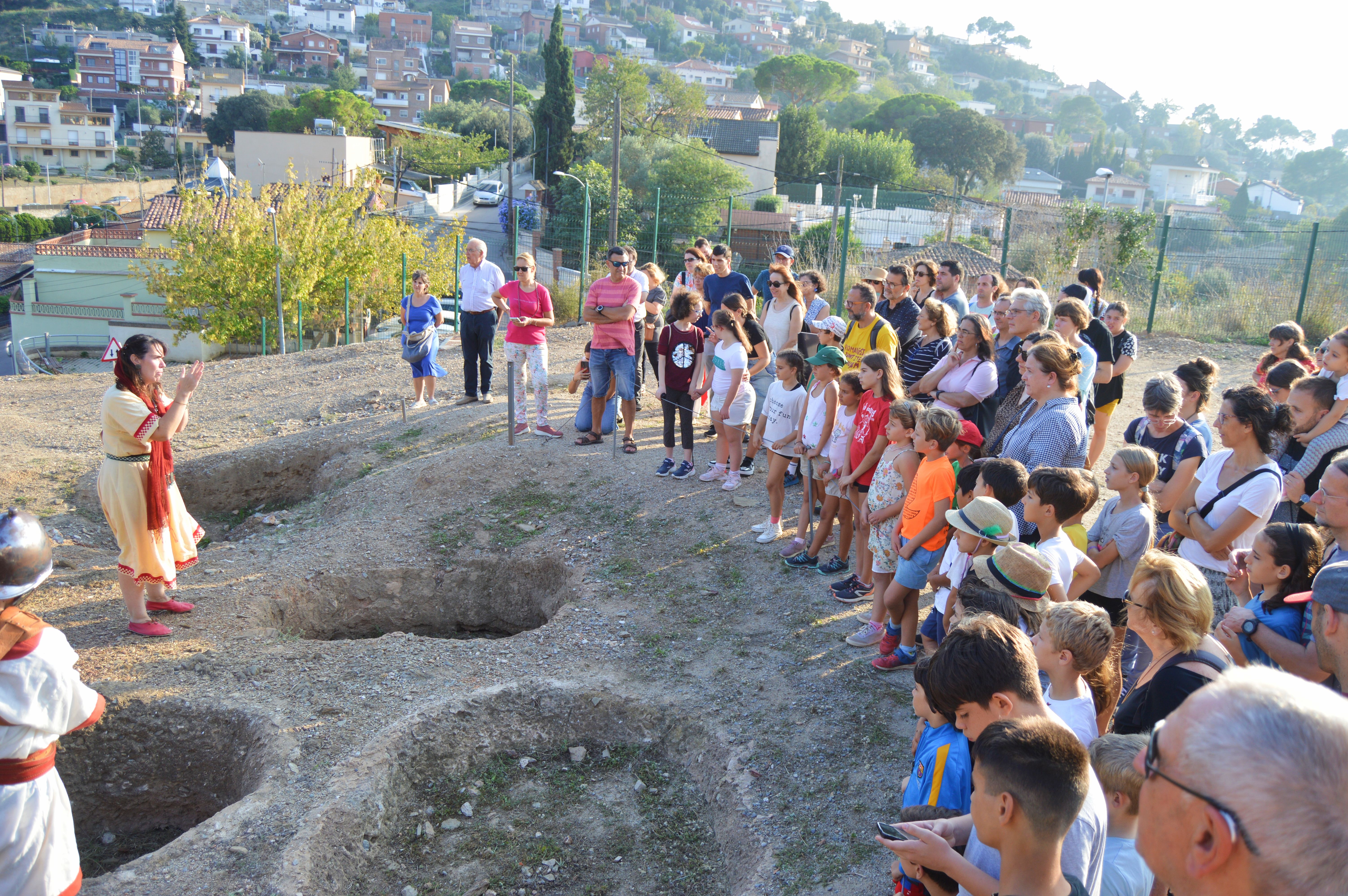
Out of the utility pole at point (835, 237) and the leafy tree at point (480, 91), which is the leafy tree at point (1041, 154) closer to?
the leafy tree at point (480, 91)

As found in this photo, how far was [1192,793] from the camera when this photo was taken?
1405 millimetres

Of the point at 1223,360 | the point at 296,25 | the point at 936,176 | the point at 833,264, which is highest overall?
the point at 296,25

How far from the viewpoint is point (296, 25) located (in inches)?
6235

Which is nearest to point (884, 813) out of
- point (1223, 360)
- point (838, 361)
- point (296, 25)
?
point (838, 361)

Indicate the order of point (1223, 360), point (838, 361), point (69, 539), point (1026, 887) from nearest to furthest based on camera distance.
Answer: point (1026, 887), point (838, 361), point (69, 539), point (1223, 360)

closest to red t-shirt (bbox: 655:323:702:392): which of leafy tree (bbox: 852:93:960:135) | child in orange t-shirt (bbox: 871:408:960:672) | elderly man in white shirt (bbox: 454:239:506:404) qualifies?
elderly man in white shirt (bbox: 454:239:506:404)

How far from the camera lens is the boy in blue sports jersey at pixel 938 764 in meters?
2.77

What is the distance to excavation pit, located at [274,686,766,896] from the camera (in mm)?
4273

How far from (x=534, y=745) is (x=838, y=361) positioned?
10.8 ft

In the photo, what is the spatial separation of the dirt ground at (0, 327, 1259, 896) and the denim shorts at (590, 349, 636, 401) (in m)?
0.68

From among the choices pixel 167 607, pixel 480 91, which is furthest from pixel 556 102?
pixel 480 91

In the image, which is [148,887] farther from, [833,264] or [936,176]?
[936,176]

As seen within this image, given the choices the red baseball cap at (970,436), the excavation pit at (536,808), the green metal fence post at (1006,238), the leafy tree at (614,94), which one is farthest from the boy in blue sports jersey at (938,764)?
the leafy tree at (614,94)

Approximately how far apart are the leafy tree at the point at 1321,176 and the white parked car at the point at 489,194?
340ft
